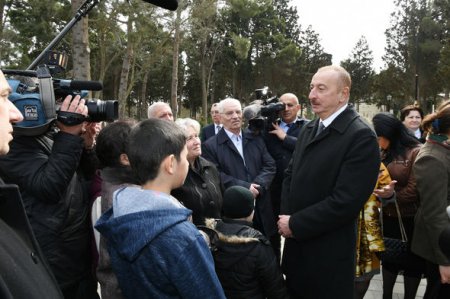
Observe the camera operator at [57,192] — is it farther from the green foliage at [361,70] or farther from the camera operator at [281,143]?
the green foliage at [361,70]

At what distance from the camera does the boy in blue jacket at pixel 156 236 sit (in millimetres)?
1631

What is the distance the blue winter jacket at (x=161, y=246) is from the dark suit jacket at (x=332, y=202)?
116 cm

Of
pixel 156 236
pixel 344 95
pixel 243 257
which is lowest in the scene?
pixel 243 257

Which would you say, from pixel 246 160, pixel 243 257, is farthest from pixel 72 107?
pixel 246 160

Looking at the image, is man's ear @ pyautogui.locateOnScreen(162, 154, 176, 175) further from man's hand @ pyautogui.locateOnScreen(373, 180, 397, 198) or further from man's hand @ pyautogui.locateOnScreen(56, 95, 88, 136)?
man's hand @ pyautogui.locateOnScreen(373, 180, 397, 198)

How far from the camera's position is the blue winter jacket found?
1.63 metres

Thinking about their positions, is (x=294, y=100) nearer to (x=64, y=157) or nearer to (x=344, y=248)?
(x=344, y=248)

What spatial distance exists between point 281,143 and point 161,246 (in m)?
2.98

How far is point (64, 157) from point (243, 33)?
148 ft

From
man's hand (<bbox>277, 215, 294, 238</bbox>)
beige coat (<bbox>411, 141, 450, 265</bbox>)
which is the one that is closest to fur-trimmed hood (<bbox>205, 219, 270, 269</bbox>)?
man's hand (<bbox>277, 215, 294, 238</bbox>)

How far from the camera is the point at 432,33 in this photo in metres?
45.8

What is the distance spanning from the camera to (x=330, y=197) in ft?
8.64

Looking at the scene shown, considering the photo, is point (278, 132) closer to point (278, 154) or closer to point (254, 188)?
point (278, 154)

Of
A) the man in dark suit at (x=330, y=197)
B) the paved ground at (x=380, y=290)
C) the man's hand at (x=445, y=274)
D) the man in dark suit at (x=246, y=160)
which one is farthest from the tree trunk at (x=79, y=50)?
the man's hand at (x=445, y=274)
